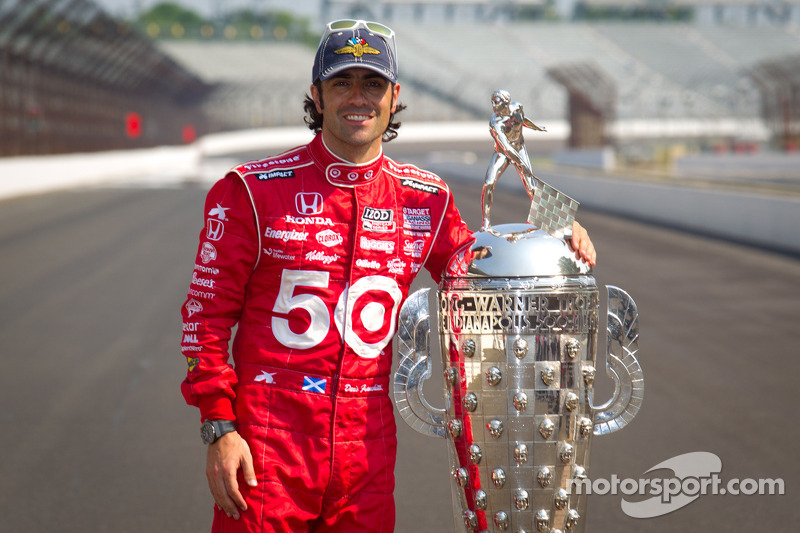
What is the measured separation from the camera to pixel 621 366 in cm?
242

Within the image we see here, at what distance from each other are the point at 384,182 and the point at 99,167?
112 ft

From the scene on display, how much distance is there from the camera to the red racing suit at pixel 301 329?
2318mm

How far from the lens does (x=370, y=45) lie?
7.64 feet

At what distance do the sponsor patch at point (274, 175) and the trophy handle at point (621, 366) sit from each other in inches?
31.4

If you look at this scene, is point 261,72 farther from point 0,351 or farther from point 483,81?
point 0,351

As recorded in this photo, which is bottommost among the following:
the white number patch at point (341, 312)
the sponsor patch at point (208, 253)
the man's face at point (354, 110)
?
the white number patch at point (341, 312)

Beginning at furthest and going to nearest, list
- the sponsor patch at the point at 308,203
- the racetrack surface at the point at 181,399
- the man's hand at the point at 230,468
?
1. the racetrack surface at the point at 181,399
2. the sponsor patch at the point at 308,203
3. the man's hand at the point at 230,468

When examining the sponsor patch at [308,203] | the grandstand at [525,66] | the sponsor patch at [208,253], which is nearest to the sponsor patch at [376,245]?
the sponsor patch at [308,203]

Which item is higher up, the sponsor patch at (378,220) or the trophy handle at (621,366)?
the sponsor patch at (378,220)

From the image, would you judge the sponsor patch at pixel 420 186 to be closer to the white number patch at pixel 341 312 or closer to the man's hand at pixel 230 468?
the white number patch at pixel 341 312

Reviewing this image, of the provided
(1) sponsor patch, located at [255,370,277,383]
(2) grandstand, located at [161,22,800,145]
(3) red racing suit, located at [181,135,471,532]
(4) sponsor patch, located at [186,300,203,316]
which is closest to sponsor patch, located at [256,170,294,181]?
(3) red racing suit, located at [181,135,471,532]

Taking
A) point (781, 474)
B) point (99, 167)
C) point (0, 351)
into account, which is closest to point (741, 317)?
point (781, 474)

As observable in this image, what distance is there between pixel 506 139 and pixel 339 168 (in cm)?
43

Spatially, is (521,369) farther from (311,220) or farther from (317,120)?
(317,120)
